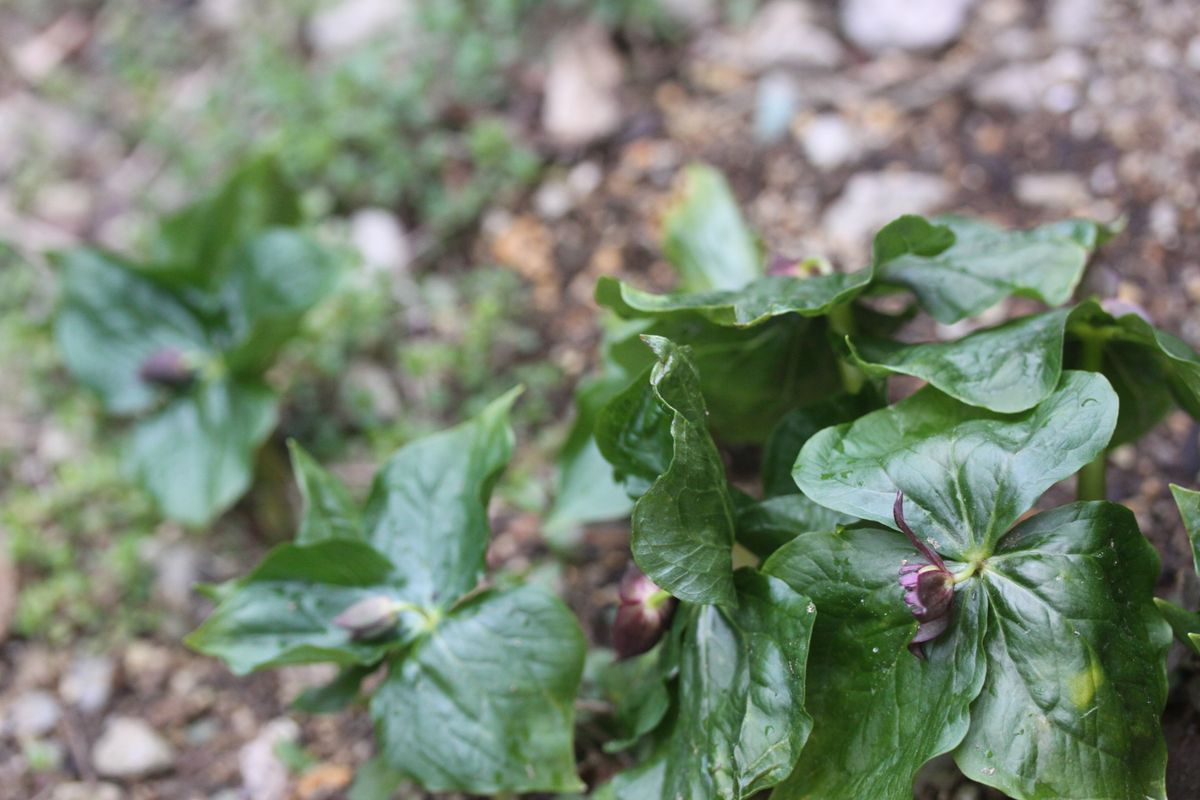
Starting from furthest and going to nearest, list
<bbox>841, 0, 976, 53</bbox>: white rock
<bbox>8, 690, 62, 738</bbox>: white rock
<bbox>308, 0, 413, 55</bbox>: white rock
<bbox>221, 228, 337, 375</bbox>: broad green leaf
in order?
<bbox>308, 0, 413, 55</bbox>: white rock < <bbox>841, 0, 976, 53</bbox>: white rock < <bbox>221, 228, 337, 375</bbox>: broad green leaf < <bbox>8, 690, 62, 738</bbox>: white rock

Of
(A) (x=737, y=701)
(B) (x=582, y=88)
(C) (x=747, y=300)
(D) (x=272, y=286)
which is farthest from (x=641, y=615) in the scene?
(B) (x=582, y=88)

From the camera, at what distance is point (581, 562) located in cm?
179

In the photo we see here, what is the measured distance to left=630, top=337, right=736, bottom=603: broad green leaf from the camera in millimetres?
1026

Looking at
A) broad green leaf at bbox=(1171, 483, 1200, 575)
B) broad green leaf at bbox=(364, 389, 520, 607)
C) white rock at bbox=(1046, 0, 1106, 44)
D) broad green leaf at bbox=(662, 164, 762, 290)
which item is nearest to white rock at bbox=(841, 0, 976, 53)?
white rock at bbox=(1046, 0, 1106, 44)

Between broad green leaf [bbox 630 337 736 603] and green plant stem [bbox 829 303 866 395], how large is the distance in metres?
0.32

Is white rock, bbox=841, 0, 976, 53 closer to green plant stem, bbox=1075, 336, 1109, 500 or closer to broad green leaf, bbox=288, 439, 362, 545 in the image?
green plant stem, bbox=1075, 336, 1109, 500

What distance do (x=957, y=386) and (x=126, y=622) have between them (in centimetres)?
150

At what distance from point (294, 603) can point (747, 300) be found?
27.0 inches

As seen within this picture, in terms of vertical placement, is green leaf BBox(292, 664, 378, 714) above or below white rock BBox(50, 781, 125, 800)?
above

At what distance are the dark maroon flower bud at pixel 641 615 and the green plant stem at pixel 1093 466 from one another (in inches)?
20.9

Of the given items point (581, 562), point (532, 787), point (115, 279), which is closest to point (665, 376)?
point (532, 787)

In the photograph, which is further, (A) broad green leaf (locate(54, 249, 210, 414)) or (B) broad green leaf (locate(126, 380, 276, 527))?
(A) broad green leaf (locate(54, 249, 210, 414))

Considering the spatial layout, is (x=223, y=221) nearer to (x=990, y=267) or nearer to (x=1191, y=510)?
(x=990, y=267)

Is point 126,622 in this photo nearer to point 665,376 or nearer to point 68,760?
point 68,760
